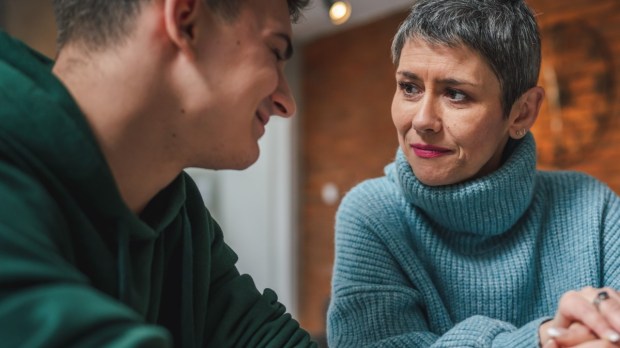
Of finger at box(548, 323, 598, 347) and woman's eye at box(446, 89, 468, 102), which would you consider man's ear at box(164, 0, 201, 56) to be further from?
finger at box(548, 323, 598, 347)

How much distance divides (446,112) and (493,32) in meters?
0.16

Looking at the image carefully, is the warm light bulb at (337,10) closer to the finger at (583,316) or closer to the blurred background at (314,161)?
the finger at (583,316)

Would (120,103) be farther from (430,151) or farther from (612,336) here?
(612,336)

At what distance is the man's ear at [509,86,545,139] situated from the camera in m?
1.33

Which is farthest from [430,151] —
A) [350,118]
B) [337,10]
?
[350,118]

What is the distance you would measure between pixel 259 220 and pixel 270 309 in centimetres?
498

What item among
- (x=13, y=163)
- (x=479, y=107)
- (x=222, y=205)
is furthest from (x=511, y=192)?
(x=222, y=205)

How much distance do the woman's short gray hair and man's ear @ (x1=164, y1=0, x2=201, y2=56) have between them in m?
0.47

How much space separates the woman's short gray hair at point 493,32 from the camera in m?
1.25

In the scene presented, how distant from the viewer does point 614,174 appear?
4.16 meters

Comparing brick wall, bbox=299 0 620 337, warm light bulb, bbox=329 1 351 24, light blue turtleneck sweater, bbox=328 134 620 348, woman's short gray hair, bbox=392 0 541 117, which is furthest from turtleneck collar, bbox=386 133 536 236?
brick wall, bbox=299 0 620 337

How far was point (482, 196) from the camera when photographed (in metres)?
1.29

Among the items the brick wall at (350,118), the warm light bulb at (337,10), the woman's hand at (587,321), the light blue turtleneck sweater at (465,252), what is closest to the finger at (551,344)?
the woman's hand at (587,321)

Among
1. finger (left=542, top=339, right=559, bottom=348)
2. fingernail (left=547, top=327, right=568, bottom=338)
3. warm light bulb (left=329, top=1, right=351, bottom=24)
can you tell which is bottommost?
finger (left=542, top=339, right=559, bottom=348)
